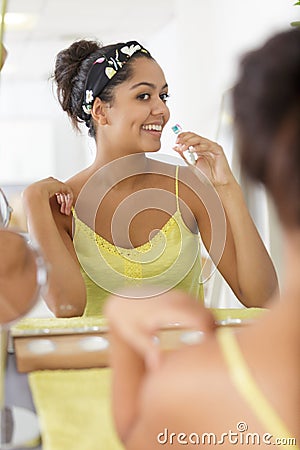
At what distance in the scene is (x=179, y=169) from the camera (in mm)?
1104

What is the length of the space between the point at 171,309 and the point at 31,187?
646 millimetres

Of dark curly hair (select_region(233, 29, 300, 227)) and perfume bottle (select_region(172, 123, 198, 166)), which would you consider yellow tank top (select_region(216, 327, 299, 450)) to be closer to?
dark curly hair (select_region(233, 29, 300, 227))

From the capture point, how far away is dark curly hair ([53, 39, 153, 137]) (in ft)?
3.23

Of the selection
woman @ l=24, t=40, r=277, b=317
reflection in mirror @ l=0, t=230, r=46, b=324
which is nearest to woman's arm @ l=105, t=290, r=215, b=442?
reflection in mirror @ l=0, t=230, r=46, b=324

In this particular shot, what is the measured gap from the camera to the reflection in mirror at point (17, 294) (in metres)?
0.50

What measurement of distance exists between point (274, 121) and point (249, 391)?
0.12 meters

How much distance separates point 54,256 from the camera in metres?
0.96

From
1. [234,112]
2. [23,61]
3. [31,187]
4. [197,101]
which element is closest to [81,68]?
[31,187]

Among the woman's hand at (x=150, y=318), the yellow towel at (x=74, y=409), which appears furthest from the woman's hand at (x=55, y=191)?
the woman's hand at (x=150, y=318)

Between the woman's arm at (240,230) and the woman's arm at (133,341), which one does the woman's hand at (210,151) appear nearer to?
the woman's arm at (240,230)

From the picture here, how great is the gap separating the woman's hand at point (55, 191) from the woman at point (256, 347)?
0.64 m

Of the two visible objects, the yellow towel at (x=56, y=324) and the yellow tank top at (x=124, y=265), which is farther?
the yellow tank top at (x=124, y=265)

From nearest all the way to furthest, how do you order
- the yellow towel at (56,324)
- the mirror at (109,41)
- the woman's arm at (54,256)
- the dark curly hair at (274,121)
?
the dark curly hair at (274,121) → the yellow towel at (56,324) → the woman's arm at (54,256) → the mirror at (109,41)

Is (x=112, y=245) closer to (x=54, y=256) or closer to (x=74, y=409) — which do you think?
(x=54, y=256)
